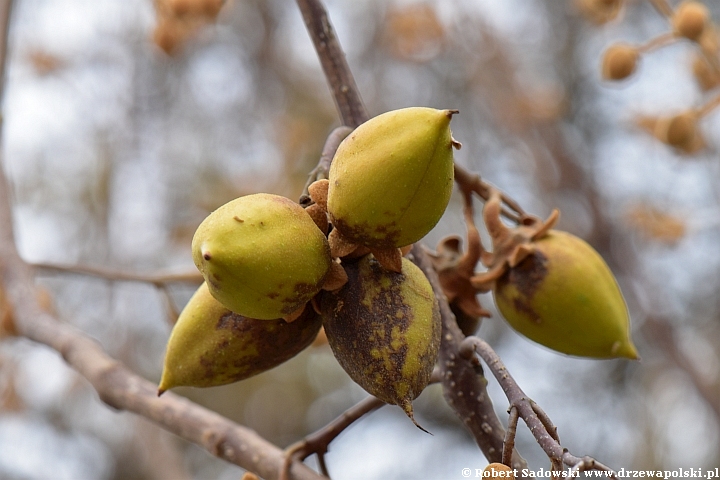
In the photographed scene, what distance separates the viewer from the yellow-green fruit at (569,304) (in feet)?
3.07

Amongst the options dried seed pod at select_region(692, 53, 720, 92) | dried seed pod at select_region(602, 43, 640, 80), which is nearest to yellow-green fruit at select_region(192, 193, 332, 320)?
dried seed pod at select_region(602, 43, 640, 80)

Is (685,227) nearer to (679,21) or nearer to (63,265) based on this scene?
(679,21)

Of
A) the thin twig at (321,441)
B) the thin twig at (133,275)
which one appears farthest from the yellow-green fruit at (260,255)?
the thin twig at (133,275)

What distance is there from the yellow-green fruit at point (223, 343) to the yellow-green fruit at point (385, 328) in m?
→ 0.06

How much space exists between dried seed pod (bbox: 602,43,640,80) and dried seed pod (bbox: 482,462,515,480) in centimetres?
120

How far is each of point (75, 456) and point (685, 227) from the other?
3.08 metres

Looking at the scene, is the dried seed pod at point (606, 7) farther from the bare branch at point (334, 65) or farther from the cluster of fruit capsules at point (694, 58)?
the bare branch at point (334, 65)

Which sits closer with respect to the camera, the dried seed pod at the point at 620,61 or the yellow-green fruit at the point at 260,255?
the yellow-green fruit at the point at 260,255

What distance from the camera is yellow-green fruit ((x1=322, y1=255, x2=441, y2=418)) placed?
2.30ft

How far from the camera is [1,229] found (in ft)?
4.64

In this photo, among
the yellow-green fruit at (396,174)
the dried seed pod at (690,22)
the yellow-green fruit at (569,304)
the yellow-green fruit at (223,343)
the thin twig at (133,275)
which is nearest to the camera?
the yellow-green fruit at (396,174)

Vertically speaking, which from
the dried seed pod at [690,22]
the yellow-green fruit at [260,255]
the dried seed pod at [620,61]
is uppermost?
the dried seed pod at [690,22]

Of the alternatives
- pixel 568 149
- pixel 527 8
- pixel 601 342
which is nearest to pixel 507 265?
pixel 601 342

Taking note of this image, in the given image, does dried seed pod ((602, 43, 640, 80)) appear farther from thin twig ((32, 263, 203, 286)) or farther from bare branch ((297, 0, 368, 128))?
thin twig ((32, 263, 203, 286))
